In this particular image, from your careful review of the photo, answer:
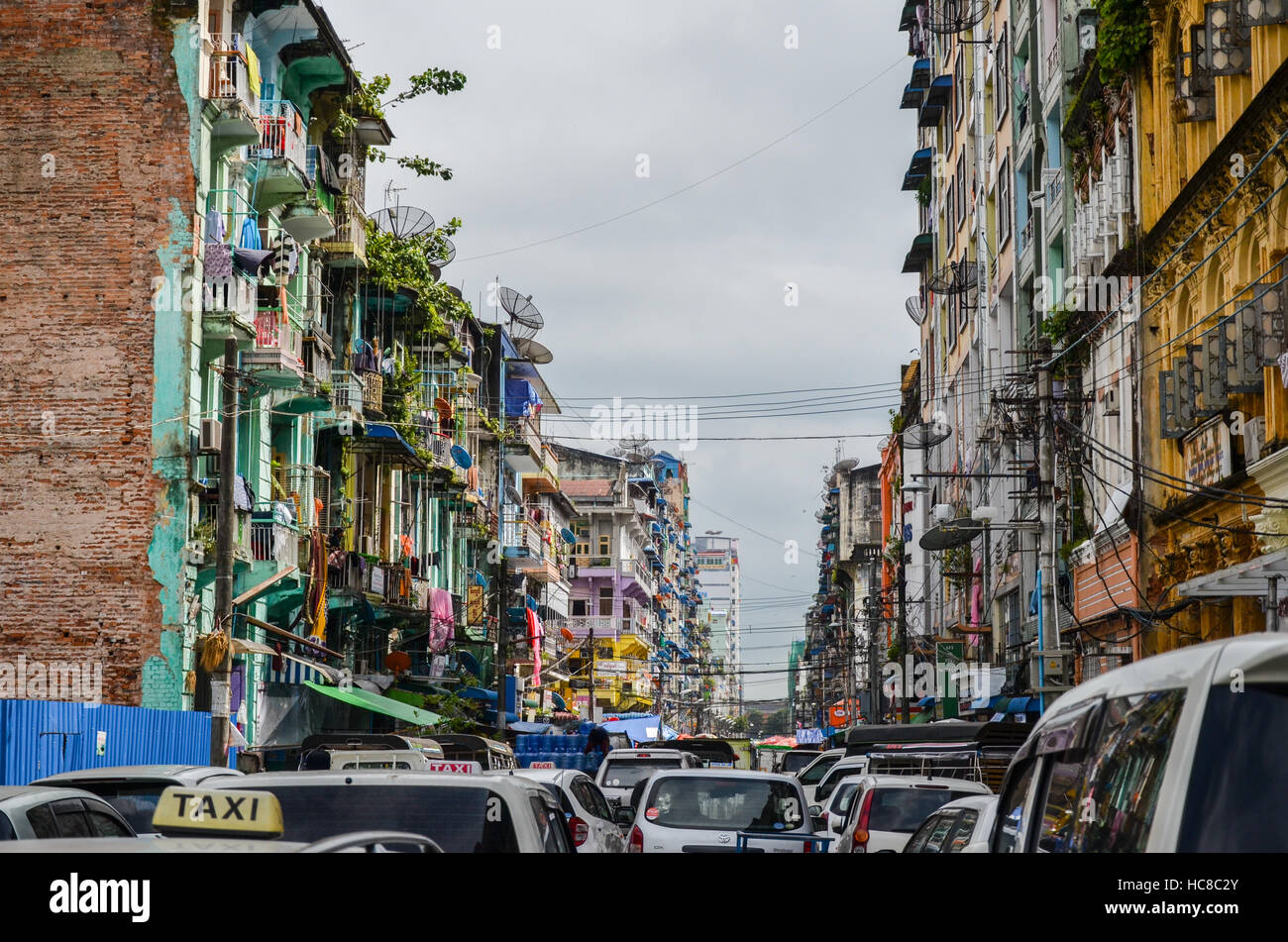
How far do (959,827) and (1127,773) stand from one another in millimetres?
8184

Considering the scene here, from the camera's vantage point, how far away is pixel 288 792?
8.36 meters

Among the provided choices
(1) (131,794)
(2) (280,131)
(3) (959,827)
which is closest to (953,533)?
(2) (280,131)

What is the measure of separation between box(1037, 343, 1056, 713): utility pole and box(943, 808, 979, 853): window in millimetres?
14244

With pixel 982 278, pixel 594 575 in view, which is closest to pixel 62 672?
pixel 982 278

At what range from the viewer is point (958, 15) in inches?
2047

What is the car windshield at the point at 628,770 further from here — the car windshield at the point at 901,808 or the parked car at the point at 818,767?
the car windshield at the point at 901,808

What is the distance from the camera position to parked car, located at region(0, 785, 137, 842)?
933cm

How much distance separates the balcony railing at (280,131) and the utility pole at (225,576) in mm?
8769

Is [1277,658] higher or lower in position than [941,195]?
lower
